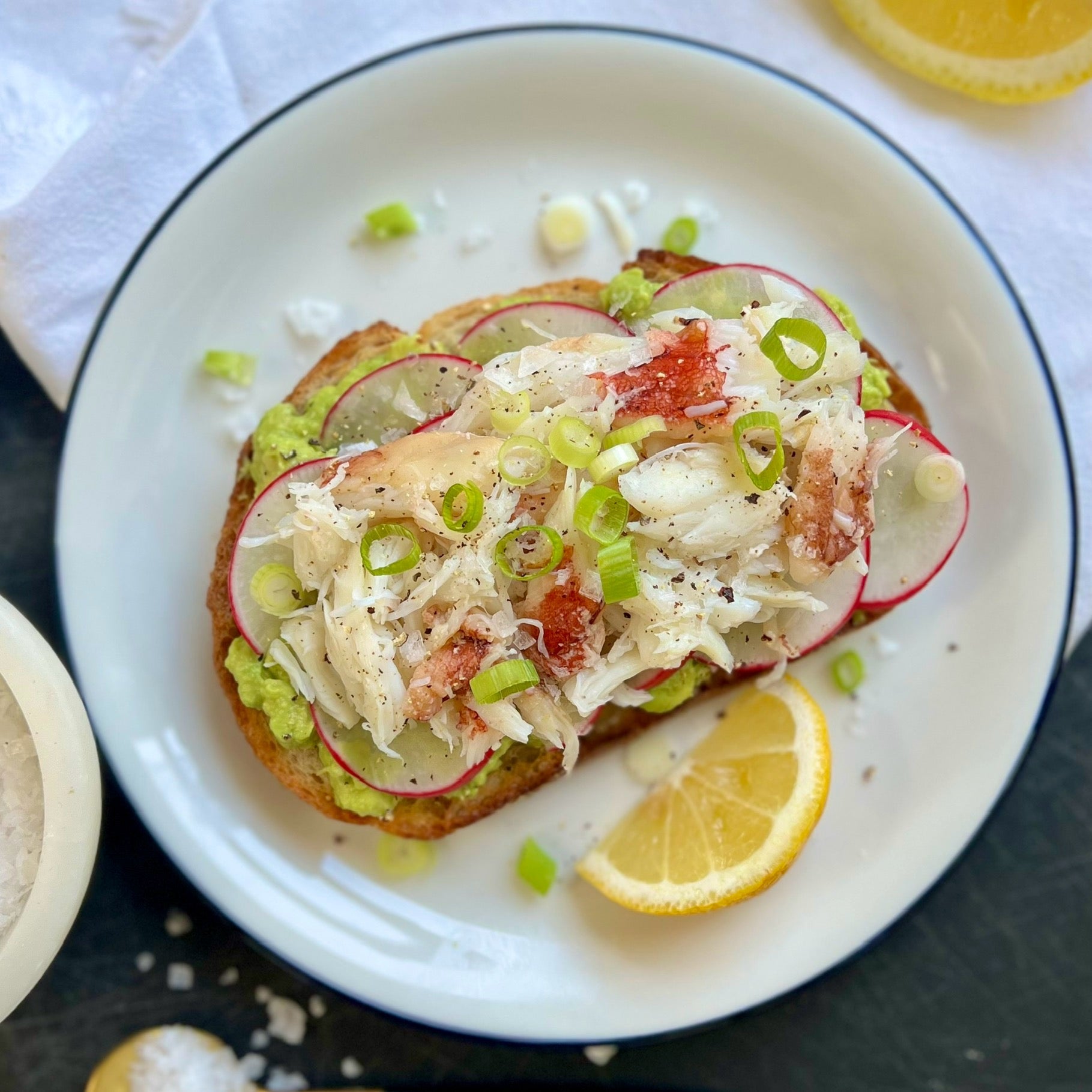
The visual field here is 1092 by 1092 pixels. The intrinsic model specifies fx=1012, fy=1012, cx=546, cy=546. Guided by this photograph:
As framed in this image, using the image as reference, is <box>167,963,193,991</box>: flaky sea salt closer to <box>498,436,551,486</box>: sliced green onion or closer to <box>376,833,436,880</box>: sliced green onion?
<box>376,833,436,880</box>: sliced green onion

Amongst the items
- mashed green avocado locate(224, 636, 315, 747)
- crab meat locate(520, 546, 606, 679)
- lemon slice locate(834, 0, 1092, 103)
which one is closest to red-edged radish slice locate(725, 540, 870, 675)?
crab meat locate(520, 546, 606, 679)

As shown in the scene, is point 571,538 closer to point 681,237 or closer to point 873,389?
point 873,389

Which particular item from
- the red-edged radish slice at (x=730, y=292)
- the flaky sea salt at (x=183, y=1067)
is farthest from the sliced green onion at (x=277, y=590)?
the flaky sea salt at (x=183, y=1067)

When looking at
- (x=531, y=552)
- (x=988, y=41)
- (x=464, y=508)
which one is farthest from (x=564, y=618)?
(x=988, y=41)

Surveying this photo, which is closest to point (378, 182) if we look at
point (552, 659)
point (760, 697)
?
point (552, 659)

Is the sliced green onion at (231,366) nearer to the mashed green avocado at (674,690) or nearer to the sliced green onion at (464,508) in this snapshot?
the sliced green onion at (464,508)

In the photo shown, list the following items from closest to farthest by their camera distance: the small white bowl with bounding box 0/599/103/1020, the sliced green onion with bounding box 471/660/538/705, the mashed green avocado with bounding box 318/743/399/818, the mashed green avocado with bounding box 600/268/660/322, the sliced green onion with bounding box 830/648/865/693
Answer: the small white bowl with bounding box 0/599/103/1020, the sliced green onion with bounding box 471/660/538/705, the mashed green avocado with bounding box 318/743/399/818, the mashed green avocado with bounding box 600/268/660/322, the sliced green onion with bounding box 830/648/865/693
